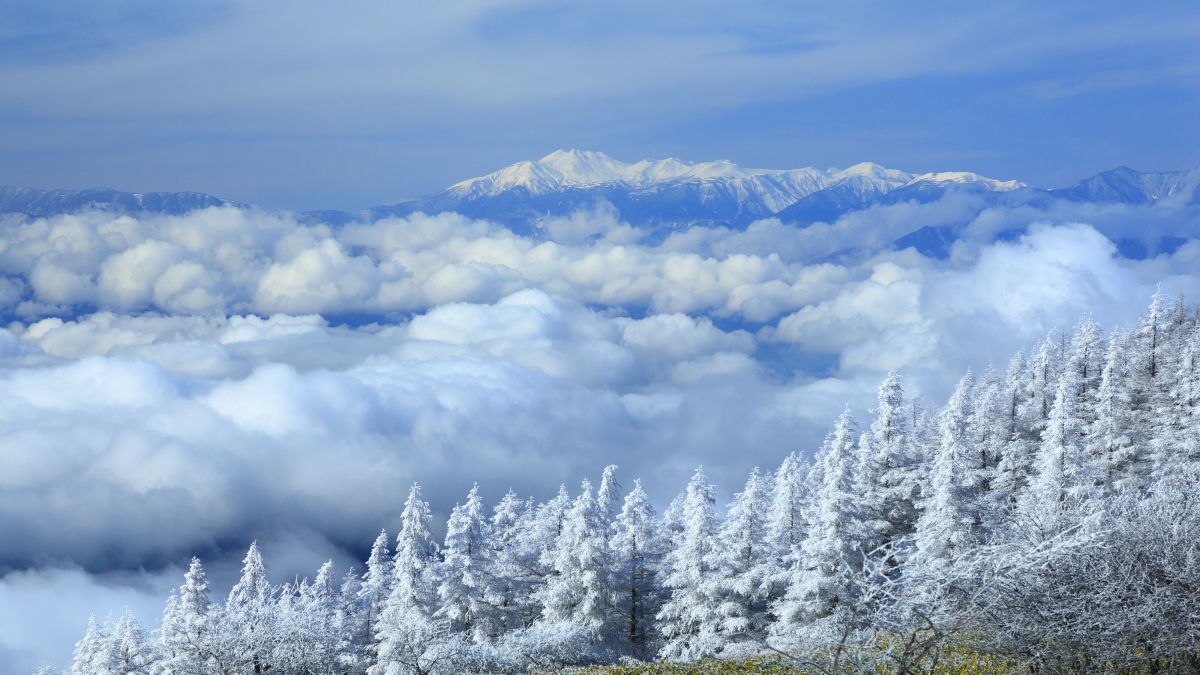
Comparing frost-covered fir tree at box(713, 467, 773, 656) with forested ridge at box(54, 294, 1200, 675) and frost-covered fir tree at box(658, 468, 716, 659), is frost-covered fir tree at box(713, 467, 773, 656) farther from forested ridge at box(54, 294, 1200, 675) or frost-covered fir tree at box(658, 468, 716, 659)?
frost-covered fir tree at box(658, 468, 716, 659)

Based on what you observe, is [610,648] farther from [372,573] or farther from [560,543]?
[372,573]

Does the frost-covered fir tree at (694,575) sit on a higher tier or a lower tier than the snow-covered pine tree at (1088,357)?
lower

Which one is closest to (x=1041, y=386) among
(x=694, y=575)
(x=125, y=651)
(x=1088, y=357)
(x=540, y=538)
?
(x=1088, y=357)

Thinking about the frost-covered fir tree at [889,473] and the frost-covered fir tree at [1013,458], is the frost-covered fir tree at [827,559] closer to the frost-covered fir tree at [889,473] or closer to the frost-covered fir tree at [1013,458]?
the frost-covered fir tree at [889,473]

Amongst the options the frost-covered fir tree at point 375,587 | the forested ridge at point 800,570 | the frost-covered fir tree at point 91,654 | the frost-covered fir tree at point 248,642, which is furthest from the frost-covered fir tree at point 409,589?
the frost-covered fir tree at point 91,654

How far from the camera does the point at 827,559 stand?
38.7 metres

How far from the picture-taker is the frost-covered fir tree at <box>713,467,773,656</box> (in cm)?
4116

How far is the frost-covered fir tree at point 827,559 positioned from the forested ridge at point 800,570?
0.10 meters

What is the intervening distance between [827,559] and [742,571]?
614cm

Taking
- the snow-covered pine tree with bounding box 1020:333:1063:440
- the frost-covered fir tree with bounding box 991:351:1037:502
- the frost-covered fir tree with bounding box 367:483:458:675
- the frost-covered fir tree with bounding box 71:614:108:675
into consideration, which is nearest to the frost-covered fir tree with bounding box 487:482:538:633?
the frost-covered fir tree with bounding box 367:483:458:675

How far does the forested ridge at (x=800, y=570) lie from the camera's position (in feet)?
42.8

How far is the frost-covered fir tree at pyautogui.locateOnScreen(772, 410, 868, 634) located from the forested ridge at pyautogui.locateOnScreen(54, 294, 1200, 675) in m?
0.10

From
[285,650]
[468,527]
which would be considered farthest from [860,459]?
[285,650]

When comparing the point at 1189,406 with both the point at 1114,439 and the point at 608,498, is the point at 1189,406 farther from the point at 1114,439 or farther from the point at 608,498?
the point at 608,498
